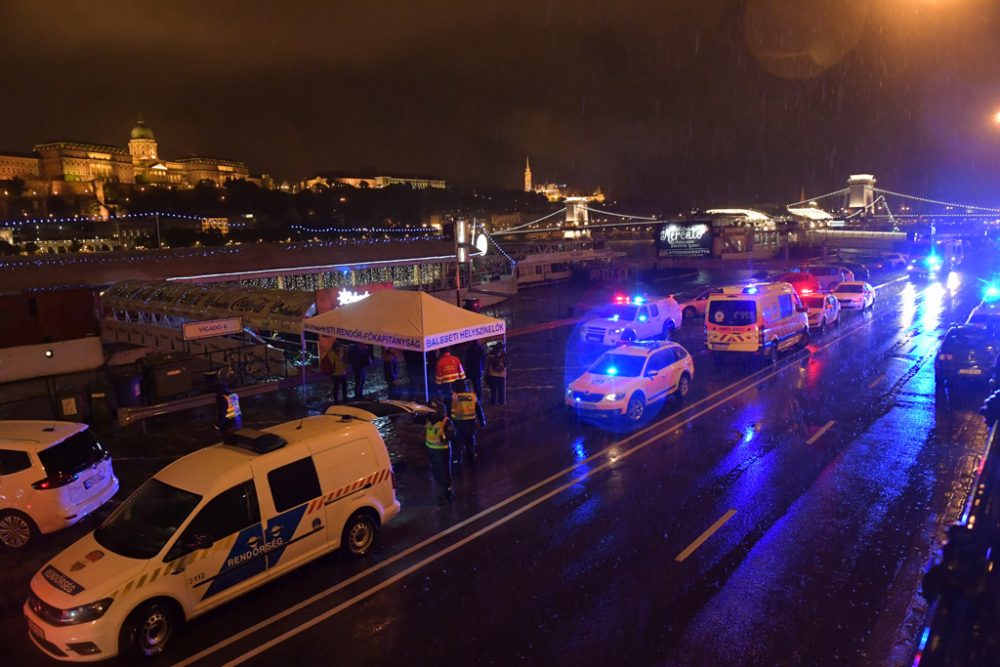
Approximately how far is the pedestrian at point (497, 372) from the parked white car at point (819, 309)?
14.7 m

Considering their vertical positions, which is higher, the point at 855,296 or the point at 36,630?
the point at 855,296

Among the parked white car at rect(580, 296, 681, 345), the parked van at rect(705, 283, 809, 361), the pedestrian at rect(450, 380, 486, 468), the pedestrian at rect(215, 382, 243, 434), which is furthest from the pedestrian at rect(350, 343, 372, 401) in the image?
the parked van at rect(705, 283, 809, 361)

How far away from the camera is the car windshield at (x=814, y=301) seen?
24.9 meters

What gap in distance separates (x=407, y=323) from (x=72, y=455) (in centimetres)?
640

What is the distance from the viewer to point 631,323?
2248 cm

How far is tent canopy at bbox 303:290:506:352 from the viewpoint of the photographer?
1343 centimetres

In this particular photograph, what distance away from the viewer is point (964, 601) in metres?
3.36

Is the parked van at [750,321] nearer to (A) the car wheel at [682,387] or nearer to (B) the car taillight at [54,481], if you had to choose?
(A) the car wheel at [682,387]

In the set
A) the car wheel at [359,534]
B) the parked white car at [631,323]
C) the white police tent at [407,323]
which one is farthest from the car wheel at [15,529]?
the parked white car at [631,323]

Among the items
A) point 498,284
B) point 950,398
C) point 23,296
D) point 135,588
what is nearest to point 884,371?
point 950,398

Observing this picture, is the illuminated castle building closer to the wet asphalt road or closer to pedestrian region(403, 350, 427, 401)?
pedestrian region(403, 350, 427, 401)

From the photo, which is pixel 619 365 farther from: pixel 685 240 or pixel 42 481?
pixel 685 240

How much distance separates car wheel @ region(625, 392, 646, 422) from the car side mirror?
8722mm

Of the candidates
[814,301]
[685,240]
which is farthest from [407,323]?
[685,240]
